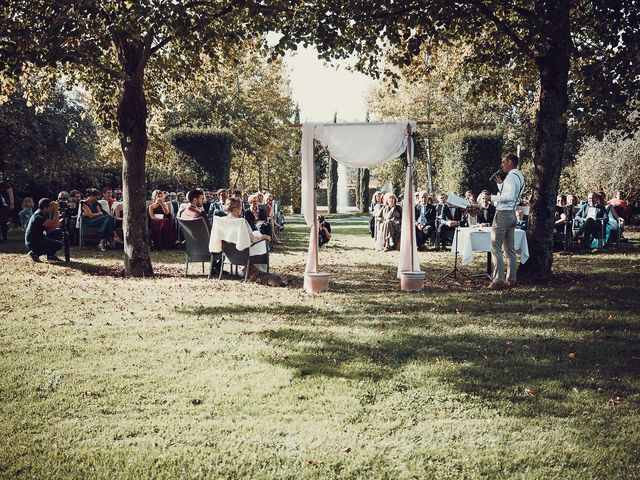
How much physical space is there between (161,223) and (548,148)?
10053mm

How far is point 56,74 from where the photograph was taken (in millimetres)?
14203

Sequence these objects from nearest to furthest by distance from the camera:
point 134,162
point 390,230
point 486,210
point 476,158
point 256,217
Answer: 1. point 134,162
2. point 486,210
3. point 256,217
4. point 390,230
5. point 476,158

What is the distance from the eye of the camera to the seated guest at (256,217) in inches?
547

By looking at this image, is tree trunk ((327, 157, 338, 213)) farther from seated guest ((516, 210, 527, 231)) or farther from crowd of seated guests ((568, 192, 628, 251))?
seated guest ((516, 210, 527, 231))

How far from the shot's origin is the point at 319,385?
16.9 ft

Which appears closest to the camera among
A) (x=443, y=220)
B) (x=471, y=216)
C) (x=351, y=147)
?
(x=351, y=147)

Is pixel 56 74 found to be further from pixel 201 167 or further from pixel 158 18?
pixel 201 167

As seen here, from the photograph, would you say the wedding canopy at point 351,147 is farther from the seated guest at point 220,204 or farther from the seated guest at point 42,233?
the seated guest at point 42,233

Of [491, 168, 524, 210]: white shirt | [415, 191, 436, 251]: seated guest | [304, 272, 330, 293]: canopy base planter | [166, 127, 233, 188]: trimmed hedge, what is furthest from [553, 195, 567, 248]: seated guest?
[166, 127, 233, 188]: trimmed hedge

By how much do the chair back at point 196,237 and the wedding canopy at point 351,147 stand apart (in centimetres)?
228

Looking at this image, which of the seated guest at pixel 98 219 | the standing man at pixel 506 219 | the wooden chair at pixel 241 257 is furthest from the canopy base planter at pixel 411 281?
the seated guest at pixel 98 219

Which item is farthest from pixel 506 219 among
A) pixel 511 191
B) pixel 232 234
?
pixel 232 234

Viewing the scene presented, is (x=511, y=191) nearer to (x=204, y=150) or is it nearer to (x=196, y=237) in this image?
(x=196, y=237)

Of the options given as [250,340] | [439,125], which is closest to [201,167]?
[439,125]
